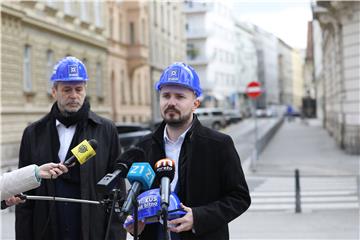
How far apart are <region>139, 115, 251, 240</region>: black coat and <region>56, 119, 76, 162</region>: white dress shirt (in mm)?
975

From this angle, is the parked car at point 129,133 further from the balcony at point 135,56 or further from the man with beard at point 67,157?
the balcony at point 135,56

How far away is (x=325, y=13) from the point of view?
78.5 feet

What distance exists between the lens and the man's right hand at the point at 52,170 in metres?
3.32

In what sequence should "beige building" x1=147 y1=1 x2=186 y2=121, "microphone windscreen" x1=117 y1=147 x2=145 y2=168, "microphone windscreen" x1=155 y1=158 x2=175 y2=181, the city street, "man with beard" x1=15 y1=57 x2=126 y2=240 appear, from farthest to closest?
1. "beige building" x1=147 y1=1 x2=186 y2=121
2. the city street
3. "man with beard" x1=15 y1=57 x2=126 y2=240
4. "microphone windscreen" x1=117 y1=147 x2=145 y2=168
5. "microphone windscreen" x1=155 y1=158 x2=175 y2=181

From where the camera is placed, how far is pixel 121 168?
3.02 metres

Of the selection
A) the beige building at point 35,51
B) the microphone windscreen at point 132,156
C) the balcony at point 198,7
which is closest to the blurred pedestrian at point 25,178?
the microphone windscreen at point 132,156

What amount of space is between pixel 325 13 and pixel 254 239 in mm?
17623

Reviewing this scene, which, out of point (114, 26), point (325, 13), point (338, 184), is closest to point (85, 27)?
point (114, 26)

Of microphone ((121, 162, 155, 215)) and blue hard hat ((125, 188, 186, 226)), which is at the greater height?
microphone ((121, 162, 155, 215))

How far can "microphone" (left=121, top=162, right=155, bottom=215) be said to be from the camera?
275 cm

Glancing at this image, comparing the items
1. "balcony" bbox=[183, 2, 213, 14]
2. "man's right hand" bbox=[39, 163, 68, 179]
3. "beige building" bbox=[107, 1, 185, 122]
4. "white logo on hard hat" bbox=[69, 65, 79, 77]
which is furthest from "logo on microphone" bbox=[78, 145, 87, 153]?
Answer: "balcony" bbox=[183, 2, 213, 14]

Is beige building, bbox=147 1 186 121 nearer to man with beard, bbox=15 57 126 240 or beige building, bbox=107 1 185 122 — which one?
beige building, bbox=107 1 185 122

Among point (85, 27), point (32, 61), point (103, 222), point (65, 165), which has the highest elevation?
point (85, 27)

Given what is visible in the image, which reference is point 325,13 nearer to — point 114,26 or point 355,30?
point 355,30
